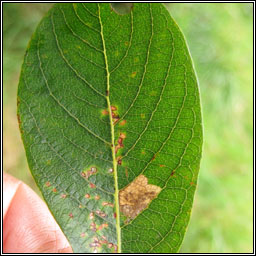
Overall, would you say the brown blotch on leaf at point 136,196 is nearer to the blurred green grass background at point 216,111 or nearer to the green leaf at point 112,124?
the green leaf at point 112,124

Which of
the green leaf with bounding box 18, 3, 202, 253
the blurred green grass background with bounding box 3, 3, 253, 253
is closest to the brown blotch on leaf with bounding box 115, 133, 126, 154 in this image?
the green leaf with bounding box 18, 3, 202, 253

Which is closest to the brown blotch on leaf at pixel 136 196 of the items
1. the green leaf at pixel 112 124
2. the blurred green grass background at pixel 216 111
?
the green leaf at pixel 112 124

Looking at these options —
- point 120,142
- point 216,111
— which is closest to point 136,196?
point 120,142

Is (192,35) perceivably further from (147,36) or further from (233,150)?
(147,36)

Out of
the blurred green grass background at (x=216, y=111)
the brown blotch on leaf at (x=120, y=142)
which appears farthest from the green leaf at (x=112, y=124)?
the blurred green grass background at (x=216, y=111)

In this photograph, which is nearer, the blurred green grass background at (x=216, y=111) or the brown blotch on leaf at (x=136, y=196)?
the brown blotch on leaf at (x=136, y=196)

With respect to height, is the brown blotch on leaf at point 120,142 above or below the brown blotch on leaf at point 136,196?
above

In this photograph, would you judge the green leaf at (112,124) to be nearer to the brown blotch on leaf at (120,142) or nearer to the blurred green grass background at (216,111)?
the brown blotch on leaf at (120,142)
